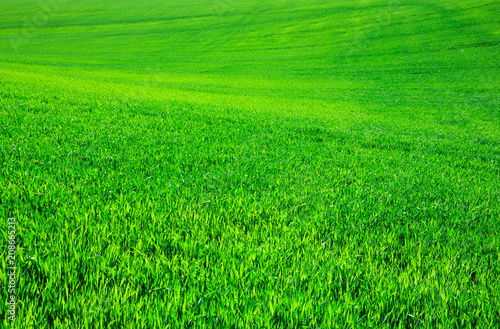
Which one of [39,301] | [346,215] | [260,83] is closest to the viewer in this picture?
[39,301]

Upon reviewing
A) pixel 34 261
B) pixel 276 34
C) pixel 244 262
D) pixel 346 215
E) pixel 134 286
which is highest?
pixel 276 34

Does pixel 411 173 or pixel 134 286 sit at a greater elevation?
pixel 134 286

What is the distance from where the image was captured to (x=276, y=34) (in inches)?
2547

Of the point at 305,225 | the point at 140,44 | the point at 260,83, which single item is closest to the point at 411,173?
the point at 305,225

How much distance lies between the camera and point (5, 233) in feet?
8.24

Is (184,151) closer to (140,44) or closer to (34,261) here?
(34,261)

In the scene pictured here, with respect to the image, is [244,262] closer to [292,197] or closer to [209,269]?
[209,269]

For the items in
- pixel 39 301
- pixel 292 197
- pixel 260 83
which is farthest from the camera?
pixel 260 83

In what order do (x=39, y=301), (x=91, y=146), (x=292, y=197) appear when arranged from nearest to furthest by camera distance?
(x=39, y=301) → (x=292, y=197) → (x=91, y=146)

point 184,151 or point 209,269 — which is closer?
point 209,269

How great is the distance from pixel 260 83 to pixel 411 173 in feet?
92.1

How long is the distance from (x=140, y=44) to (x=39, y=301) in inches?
2857

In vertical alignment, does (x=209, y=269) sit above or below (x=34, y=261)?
below

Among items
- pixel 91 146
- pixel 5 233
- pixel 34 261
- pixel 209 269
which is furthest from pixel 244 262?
pixel 91 146
